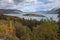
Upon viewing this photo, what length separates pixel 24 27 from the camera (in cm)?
428

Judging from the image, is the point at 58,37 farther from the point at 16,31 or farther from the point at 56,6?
the point at 16,31

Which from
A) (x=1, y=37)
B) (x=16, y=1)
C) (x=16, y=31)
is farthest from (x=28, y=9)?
(x=1, y=37)

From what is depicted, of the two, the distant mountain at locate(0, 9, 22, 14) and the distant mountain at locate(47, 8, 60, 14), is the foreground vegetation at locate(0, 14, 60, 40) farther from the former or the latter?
the distant mountain at locate(47, 8, 60, 14)

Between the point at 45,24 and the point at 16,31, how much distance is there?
841mm

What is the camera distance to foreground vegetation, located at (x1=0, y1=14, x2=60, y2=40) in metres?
4.21

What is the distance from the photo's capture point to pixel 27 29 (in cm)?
426

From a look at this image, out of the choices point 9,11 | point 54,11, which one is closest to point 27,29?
point 9,11

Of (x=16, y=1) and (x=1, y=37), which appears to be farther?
(x=16, y=1)

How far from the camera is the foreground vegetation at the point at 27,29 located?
13.8 ft

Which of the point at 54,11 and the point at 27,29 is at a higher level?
the point at 54,11

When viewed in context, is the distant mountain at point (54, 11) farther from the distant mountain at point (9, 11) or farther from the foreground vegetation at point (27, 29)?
the distant mountain at point (9, 11)

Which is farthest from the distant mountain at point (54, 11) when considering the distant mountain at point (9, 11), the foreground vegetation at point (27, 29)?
the distant mountain at point (9, 11)

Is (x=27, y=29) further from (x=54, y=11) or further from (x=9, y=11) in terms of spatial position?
(x=54, y=11)

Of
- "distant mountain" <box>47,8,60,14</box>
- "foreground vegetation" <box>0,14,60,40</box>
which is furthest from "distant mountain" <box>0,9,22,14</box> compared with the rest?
"distant mountain" <box>47,8,60,14</box>
